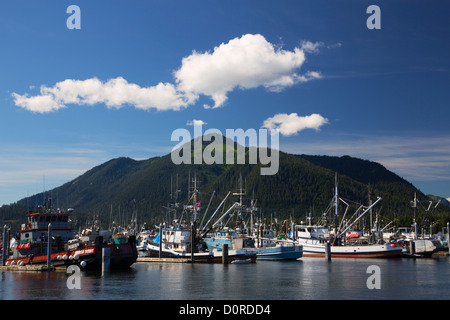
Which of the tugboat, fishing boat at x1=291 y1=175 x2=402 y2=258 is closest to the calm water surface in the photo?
the tugboat

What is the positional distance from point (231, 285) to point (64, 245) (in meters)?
35.4

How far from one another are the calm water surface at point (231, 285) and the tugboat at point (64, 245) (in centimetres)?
311

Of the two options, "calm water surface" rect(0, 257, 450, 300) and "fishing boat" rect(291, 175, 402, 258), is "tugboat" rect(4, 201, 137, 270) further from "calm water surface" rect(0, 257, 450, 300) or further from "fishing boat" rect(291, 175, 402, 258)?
"fishing boat" rect(291, 175, 402, 258)

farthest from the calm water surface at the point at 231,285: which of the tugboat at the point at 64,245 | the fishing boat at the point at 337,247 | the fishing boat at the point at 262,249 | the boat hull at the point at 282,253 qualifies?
the fishing boat at the point at 337,247

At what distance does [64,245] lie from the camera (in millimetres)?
72875

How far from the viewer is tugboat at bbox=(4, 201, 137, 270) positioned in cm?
6650

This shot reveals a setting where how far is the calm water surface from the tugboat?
311 centimetres

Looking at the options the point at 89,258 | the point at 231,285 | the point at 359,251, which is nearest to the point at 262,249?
the point at 359,251

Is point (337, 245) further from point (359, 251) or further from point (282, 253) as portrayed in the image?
point (282, 253)

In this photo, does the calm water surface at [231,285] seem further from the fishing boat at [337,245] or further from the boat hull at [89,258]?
the fishing boat at [337,245]
